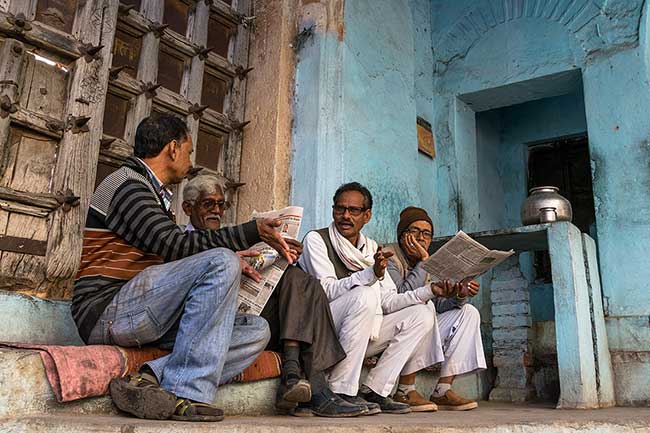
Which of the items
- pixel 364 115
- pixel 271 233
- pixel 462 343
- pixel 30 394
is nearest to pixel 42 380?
pixel 30 394

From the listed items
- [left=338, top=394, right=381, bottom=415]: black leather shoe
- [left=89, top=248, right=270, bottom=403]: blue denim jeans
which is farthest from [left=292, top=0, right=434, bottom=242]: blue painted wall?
[left=89, top=248, right=270, bottom=403]: blue denim jeans

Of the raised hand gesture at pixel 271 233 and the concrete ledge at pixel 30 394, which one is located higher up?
the raised hand gesture at pixel 271 233

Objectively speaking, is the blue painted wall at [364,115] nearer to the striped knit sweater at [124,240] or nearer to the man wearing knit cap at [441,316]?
the man wearing knit cap at [441,316]

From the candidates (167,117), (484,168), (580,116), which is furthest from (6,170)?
(580,116)

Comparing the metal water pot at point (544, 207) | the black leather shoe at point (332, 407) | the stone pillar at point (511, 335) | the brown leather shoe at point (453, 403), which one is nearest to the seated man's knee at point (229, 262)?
the black leather shoe at point (332, 407)

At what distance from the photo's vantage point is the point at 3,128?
2631 mm

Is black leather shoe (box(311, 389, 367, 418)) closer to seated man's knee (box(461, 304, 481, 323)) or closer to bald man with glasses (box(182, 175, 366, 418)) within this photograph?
bald man with glasses (box(182, 175, 366, 418))

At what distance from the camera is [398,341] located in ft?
9.42

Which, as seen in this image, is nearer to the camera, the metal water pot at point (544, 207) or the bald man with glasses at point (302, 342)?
the bald man with glasses at point (302, 342)

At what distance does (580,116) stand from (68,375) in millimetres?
5069

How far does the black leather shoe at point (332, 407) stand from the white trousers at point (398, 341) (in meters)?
0.15

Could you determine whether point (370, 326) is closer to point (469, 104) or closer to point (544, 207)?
point (544, 207)

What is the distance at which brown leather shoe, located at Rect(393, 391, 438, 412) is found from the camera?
2770mm

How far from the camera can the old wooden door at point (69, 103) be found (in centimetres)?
267
